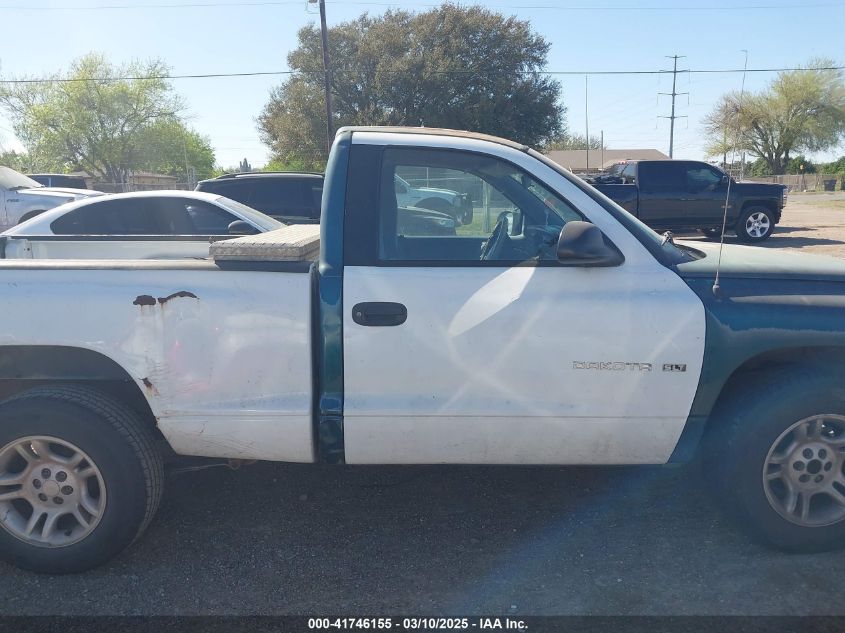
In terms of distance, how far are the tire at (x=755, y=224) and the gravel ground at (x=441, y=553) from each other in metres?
13.4

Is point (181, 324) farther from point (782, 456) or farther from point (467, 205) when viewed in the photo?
point (782, 456)

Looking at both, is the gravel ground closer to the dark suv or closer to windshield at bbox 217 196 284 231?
windshield at bbox 217 196 284 231

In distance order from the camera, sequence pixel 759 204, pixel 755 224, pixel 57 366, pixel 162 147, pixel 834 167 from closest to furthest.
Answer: pixel 57 366 → pixel 759 204 → pixel 755 224 → pixel 162 147 → pixel 834 167

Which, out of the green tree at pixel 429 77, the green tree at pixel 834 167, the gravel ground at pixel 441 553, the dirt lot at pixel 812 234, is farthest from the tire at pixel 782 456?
the green tree at pixel 834 167

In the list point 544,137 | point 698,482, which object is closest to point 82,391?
point 698,482

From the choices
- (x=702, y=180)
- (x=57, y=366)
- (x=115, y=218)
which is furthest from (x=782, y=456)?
(x=702, y=180)

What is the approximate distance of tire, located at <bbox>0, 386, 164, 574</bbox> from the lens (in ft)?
10.2

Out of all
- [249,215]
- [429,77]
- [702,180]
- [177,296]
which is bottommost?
[177,296]

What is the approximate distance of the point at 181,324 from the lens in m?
3.09

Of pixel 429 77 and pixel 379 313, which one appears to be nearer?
pixel 379 313

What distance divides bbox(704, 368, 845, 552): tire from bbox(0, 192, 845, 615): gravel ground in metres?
0.19

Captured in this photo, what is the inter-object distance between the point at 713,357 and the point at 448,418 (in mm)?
1193

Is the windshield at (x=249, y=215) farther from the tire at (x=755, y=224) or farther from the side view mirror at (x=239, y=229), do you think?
the tire at (x=755, y=224)

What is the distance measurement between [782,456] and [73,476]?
3205mm
